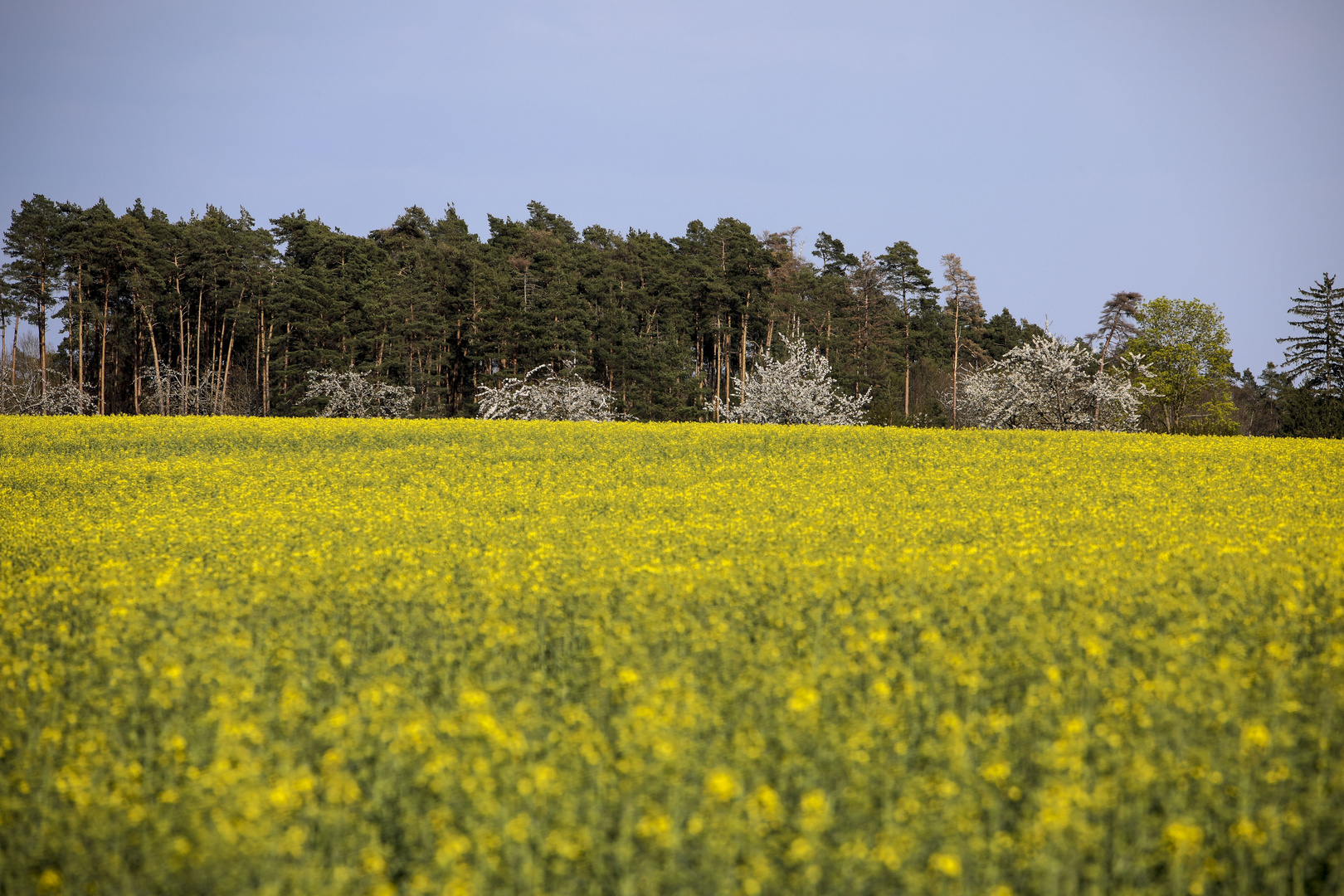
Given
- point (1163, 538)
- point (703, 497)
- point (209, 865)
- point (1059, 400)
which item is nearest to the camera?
point (209, 865)

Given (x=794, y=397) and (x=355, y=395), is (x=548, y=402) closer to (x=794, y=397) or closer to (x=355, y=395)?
(x=794, y=397)

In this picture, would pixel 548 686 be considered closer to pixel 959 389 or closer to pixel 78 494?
pixel 78 494

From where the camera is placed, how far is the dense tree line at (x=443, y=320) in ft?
203

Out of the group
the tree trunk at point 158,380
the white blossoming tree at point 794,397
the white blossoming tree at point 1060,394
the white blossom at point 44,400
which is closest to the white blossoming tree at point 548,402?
the white blossoming tree at point 794,397

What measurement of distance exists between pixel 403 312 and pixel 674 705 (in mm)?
60669

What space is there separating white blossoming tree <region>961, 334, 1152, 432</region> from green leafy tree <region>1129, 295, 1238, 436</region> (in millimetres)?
19808

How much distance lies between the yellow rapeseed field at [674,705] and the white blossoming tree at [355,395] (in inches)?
1683

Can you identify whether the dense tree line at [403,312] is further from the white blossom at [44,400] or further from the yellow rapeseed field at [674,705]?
the yellow rapeseed field at [674,705]

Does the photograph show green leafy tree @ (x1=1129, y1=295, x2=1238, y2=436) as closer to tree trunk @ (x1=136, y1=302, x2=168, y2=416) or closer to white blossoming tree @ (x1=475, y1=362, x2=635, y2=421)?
white blossoming tree @ (x1=475, y1=362, x2=635, y2=421)

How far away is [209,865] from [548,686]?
114 inches

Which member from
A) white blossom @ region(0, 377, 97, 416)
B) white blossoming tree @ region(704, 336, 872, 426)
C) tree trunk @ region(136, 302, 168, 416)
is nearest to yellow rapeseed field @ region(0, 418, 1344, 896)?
white blossoming tree @ region(704, 336, 872, 426)

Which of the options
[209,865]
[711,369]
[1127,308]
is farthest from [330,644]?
[1127,308]

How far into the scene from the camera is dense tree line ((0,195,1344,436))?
61.9 metres

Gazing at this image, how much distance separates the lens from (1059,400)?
46469 millimetres
